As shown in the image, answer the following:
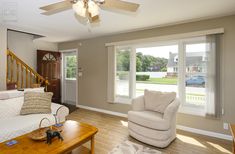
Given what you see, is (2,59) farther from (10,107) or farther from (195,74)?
(195,74)

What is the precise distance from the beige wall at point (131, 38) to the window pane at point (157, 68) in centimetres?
42

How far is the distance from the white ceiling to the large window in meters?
0.56

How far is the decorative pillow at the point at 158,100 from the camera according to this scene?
2775mm

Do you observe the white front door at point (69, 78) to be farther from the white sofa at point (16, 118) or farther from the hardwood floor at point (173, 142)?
the white sofa at point (16, 118)

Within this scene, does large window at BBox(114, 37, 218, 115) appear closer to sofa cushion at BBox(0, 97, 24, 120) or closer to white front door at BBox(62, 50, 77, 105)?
white front door at BBox(62, 50, 77, 105)

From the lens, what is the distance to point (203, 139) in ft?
9.05

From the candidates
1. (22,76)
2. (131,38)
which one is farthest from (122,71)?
(22,76)

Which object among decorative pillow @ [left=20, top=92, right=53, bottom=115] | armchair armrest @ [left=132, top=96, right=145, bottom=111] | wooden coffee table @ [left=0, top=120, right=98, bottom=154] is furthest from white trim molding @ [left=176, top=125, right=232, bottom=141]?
decorative pillow @ [left=20, top=92, right=53, bottom=115]

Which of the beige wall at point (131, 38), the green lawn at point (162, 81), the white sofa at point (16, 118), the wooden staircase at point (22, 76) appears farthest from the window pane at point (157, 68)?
the wooden staircase at point (22, 76)

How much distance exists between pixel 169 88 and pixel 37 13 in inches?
129

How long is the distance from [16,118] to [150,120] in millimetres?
2231

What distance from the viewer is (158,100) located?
2.87m

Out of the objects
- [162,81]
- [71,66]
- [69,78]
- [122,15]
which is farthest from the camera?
[69,78]

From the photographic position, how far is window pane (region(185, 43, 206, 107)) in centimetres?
307
